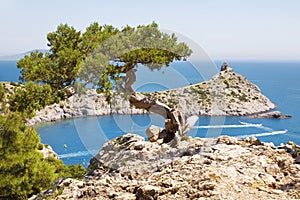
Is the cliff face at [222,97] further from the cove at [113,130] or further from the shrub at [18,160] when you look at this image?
the shrub at [18,160]

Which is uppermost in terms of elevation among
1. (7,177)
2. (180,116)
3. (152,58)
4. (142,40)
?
(142,40)

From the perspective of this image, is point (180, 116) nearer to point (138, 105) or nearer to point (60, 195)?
point (138, 105)

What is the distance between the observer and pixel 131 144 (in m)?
13.5

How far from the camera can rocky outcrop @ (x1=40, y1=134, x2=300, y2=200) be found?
24.7ft

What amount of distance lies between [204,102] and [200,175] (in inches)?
2349

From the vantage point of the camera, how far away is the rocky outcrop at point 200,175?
7.53 m

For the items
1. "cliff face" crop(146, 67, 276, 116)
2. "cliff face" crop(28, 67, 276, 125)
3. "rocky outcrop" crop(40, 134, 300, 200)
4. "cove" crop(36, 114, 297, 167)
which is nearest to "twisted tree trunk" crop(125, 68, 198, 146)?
"rocky outcrop" crop(40, 134, 300, 200)

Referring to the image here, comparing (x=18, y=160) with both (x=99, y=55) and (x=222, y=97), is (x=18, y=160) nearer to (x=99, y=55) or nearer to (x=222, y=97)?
(x=99, y=55)

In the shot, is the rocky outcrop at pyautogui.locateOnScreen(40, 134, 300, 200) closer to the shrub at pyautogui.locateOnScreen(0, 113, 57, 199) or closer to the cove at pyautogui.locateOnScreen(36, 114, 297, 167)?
the shrub at pyautogui.locateOnScreen(0, 113, 57, 199)

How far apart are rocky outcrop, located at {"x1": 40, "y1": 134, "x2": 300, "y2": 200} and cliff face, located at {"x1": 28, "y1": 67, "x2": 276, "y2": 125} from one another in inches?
1658

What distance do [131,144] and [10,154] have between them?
5853mm

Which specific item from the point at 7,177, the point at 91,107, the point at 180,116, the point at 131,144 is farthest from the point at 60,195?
→ the point at 91,107

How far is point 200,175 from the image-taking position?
8.21 m

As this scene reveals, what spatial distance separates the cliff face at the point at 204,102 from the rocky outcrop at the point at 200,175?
42120 millimetres
